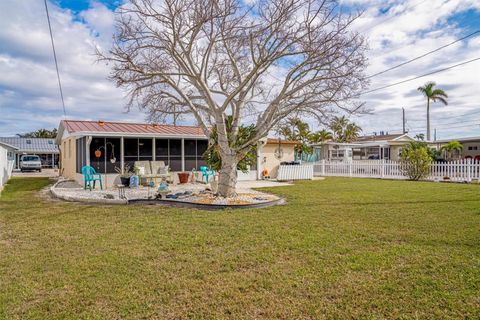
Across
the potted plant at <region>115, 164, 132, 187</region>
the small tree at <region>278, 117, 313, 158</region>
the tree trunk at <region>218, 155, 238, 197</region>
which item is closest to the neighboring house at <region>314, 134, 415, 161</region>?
the small tree at <region>278, 117, 313, 158</region>

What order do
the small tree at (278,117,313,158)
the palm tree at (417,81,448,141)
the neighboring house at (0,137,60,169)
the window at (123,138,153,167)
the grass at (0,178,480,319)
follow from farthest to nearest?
the neighboring house at (0,137,60,169) → the palm tree at (417,81,448,141) → the window at (123,138,153,167) → the small tree at (278,117,313,158) → the grass at (0,178,480,319)

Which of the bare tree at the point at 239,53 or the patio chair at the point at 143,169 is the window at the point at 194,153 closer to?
the patio chair at the point at 143,169

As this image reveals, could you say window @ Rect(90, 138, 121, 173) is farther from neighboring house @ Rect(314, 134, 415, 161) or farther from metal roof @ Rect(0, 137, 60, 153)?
metal roof @ Rect(0, 137, 60, 153)

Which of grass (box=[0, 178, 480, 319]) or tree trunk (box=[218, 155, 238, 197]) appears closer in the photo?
grass (box=[0, 178, 480, 319])

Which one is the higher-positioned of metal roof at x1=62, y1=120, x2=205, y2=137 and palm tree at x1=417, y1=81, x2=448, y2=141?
palm tree at x1=417, y1=81, x2=448, y2=141

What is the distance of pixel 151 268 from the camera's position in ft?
13.7

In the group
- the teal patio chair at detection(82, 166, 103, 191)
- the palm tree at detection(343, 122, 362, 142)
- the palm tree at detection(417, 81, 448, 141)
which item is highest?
the palm tree at detection(417, 81, 448, 141)

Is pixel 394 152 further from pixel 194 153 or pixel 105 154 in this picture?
pixel 105 154

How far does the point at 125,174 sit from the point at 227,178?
605 centimetres

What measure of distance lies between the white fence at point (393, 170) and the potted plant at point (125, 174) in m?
13.0

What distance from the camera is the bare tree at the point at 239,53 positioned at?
27.7 ft

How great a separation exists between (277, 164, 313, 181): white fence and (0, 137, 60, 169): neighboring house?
29.9 meters

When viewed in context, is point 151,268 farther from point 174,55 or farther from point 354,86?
point 354,86

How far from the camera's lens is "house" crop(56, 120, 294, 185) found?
46.0ft
